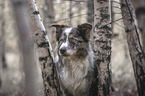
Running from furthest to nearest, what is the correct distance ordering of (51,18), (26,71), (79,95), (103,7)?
(51,18)
(79,95)
(103,7)
(26,71)

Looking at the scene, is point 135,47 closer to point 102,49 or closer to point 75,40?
point 102,49

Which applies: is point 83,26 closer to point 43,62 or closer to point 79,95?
point 43,62

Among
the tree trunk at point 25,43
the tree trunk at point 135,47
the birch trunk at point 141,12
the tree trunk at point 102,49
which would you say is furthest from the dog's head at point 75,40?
the birch trunk at point 141,12

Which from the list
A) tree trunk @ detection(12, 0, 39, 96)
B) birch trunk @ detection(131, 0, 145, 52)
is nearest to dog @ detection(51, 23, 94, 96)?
tree trunk @ detection(12, 0, 39, 96)

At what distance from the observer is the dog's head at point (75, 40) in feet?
11.1

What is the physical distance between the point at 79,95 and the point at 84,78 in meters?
0.47

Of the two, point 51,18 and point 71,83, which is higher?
point 51,18

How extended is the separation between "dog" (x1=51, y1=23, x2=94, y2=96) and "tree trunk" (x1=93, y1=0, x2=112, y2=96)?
0.64 ft

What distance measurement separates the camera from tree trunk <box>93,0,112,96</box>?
347 cm

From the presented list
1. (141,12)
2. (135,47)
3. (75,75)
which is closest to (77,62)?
(75,75)

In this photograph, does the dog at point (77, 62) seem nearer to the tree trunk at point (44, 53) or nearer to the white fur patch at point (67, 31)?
the white fur patch at point (67, 31)

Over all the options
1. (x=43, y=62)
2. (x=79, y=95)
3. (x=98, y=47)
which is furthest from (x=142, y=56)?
(x=43, y=62)

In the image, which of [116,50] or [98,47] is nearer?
[98,47]

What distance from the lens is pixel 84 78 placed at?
3.67 meters
